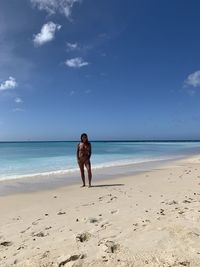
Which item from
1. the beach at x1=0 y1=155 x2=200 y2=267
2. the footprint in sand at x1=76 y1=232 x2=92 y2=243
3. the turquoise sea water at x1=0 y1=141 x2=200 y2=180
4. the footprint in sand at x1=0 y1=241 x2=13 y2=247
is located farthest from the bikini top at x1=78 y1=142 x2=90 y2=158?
the footprint in sand at x1=0 y1=241 x2=13 y2=247

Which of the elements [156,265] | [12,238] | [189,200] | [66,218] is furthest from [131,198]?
[156,265]

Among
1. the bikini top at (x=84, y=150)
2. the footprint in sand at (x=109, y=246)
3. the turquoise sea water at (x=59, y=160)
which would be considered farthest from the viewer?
the turquoise sea water at (x=59, y=160)

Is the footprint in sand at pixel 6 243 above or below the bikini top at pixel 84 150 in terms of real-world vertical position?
below

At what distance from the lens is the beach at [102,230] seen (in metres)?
3.64

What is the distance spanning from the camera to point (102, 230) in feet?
15.6

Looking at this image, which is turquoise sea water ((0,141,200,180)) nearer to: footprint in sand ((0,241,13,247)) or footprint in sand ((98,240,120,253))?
footprint in sand ((0,241,13,247))

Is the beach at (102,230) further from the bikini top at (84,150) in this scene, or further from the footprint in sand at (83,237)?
the bikini top at (84,150)

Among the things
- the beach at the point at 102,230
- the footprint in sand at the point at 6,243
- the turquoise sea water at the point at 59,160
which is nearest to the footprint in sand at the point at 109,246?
the beach at the point at 102,230

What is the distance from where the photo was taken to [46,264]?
3.56 m

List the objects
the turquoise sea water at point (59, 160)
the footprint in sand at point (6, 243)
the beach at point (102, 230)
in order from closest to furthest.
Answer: the beach at point (102, 230)
the footprint in sand at point (6, 243)
the turquoise sea water at point (59, 160)

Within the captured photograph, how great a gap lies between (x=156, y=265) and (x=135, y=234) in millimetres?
1079

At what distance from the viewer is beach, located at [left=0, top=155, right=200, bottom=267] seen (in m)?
3.64

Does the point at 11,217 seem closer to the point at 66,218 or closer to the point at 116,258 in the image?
the point at 66,218

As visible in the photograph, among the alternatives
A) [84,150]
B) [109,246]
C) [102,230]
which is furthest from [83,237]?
[84,150]
